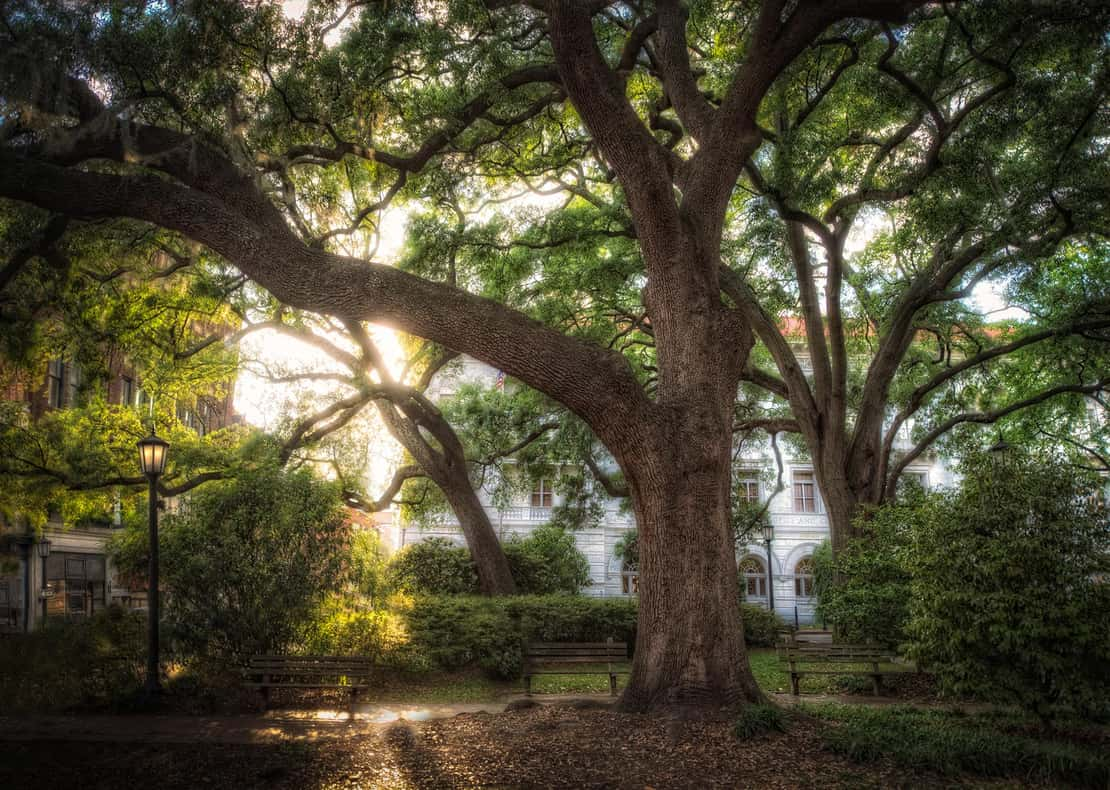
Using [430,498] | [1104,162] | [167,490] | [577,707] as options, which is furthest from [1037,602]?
[430,498]

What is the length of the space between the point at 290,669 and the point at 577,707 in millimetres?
3991

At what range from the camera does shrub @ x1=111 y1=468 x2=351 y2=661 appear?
11.7 metres

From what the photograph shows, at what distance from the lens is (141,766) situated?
7.54 m

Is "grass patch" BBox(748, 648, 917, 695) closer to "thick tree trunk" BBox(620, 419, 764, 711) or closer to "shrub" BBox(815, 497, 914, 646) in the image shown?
"shrub" BBox(815, 497, 914, 646)

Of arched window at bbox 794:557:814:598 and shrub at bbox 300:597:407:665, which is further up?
shrub at bbox 300:597:407:665

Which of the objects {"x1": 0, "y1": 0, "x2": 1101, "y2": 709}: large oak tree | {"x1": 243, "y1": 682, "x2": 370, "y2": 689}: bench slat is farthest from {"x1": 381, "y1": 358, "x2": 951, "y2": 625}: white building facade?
{"x1": 243, "y1": 682, "x2": 370, "y2": 689}: bench slat

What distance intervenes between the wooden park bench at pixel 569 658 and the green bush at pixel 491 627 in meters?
1.75

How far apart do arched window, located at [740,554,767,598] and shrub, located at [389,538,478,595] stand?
17.0m

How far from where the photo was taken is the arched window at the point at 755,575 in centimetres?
3688

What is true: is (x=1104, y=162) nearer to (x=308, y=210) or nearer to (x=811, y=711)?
(x=811, y=711)

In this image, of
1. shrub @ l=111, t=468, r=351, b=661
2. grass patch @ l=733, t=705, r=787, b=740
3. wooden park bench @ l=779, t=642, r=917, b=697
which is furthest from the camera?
wooden park bench @ l=779, t=642, r=917, b=697

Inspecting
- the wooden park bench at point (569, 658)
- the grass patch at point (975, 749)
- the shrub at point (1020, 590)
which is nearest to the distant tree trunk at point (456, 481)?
the wooden park bench at point (569, 658)

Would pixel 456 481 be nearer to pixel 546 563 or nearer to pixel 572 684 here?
pixel 572 684

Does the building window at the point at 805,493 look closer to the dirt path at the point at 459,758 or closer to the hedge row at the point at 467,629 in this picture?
the hedge row at the point at 467,629
